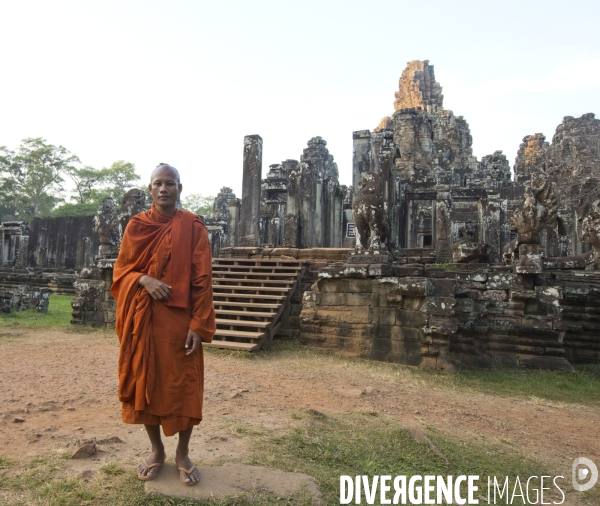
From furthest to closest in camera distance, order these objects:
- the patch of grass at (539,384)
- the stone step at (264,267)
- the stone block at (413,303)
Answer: the stone step at (264,267) → the stone block at (413,303) → the patch of grass at (539,384)

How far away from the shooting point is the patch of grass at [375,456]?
3084 millimetres

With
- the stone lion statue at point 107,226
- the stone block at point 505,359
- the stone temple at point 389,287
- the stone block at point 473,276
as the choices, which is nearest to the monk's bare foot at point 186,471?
the stone temple at point 389,287

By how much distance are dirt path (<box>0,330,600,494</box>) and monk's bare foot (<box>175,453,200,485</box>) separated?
309 mm

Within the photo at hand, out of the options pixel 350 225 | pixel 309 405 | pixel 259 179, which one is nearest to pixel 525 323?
pixel 309 405

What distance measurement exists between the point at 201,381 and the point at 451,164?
32.9m

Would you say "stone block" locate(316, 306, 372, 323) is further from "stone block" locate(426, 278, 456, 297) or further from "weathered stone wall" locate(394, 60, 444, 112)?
"weathered stone wall" locate(394, 60, 444, 112)

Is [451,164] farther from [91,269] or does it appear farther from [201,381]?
[201,381]

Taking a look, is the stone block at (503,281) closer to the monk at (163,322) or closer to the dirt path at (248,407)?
the dirt path at (248,407)

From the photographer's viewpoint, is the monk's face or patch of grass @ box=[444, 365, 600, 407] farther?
patch of grass @ box=[444, 365, 600, 407]

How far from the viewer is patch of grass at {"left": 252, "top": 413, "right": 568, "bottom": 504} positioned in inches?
121

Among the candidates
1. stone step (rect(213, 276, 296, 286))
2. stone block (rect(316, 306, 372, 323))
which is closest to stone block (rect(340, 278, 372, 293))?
stone block (rect(316, 306, 372, 323))

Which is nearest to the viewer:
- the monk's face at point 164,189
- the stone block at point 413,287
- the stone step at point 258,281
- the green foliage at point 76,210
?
the monk's face at point 164,189

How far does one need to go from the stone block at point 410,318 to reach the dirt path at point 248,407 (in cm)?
94

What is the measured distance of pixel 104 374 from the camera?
18.4 feet
